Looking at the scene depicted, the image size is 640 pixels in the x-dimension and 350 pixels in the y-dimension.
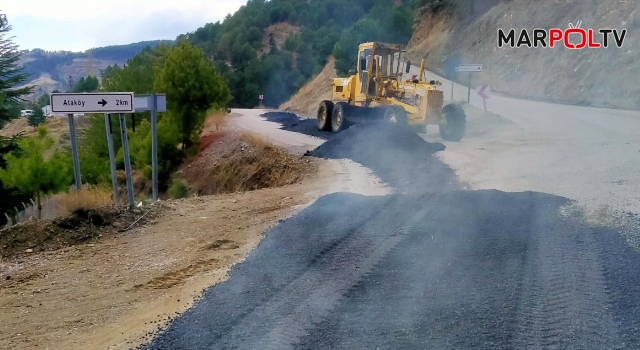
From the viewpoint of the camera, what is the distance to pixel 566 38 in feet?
126

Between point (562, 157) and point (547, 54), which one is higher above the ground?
point (547, 54)

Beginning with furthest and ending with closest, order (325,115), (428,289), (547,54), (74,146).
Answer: (547,54)
(325,115)
(74,146)
(428,289)

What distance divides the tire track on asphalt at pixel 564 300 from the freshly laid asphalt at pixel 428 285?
0.04 ft

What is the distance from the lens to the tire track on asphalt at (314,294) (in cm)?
484

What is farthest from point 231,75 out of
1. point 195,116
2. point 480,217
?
point 480,217

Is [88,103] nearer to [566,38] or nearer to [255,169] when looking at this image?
[255,169]

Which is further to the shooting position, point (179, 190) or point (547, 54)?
point (547, 54)

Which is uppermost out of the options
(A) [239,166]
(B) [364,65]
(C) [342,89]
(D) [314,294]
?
(B) [364,65]

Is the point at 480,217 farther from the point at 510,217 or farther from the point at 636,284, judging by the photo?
the point at 636,284

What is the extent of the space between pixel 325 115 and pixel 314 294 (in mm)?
17626

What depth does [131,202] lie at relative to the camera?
31.6 feet

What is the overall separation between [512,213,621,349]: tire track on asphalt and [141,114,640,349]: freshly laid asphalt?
1 cm

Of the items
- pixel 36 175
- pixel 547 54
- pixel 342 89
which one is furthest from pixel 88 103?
pixel 547 54

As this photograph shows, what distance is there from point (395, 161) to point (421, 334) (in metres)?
9.12
